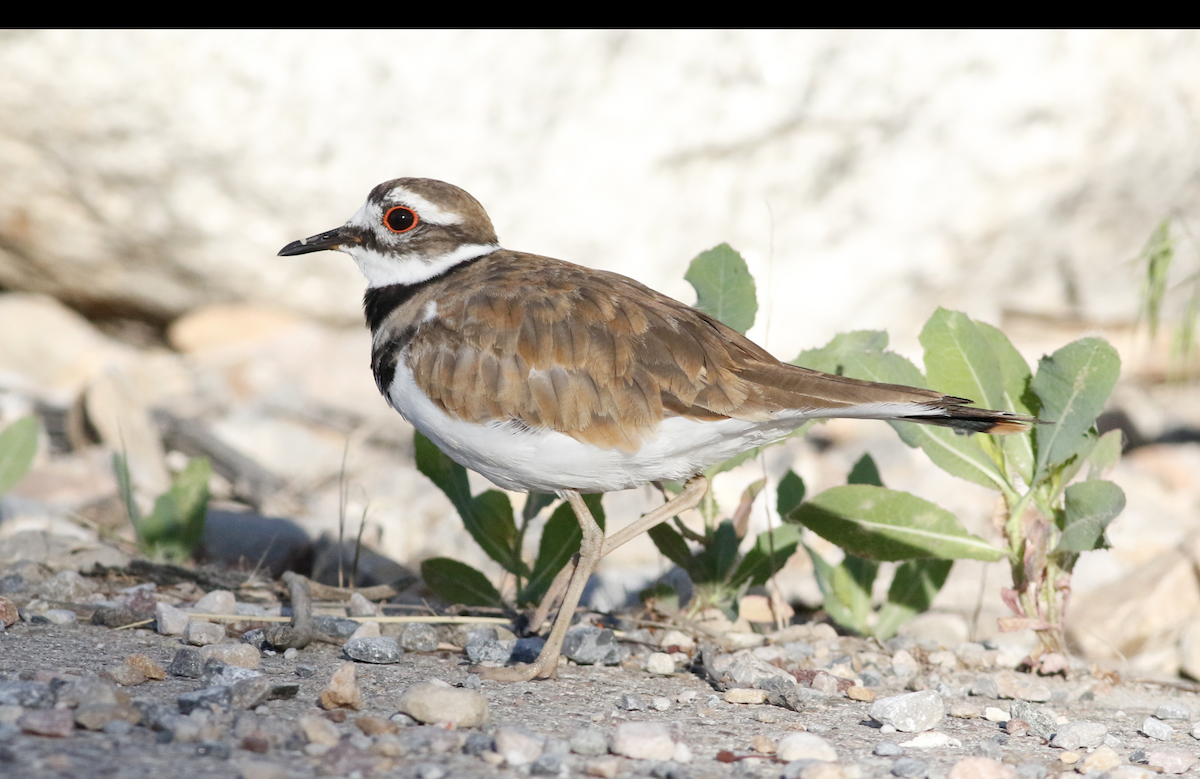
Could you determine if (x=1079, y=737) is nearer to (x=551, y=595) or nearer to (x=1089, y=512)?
→ (x=1089, y=512)

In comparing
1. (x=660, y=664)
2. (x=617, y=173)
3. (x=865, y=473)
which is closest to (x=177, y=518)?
(x=660, y=664)

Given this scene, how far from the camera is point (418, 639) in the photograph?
3.71m

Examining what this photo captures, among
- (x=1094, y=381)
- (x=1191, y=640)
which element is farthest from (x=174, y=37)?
(x=1191, y=640)

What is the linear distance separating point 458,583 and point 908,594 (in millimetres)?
1656

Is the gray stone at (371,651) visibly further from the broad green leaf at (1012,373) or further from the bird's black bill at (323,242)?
the broad green leaf at (1012,373)

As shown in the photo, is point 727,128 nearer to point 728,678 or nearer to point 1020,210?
point 1020,210

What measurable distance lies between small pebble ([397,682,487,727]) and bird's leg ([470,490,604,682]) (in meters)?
0.59

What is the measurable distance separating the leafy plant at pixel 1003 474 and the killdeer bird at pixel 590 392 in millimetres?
457

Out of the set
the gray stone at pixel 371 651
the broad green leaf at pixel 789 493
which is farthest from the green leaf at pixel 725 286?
the gray stone at pixel 371 651

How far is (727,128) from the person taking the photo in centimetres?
744

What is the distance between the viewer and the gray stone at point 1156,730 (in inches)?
130

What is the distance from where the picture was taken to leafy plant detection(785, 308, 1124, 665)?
3811 millimetres

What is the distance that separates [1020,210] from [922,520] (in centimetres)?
457

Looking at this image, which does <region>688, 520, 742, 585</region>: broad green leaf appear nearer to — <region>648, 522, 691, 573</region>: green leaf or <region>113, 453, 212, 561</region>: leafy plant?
<region>648, 522, 691, 573</region>: green leaf
